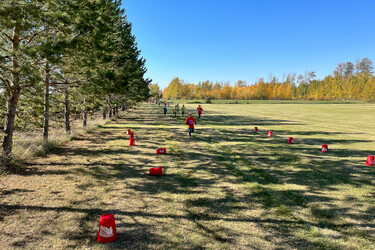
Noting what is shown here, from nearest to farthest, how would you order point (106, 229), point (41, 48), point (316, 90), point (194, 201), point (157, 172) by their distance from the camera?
point (106, 229) → point (194, 201) → point (41, 48) → point (157, 172) → point (316, 90)

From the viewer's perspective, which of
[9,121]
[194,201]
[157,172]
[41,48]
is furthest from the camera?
[9,121]

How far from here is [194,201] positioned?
5.19m

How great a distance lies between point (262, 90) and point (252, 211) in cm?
10859

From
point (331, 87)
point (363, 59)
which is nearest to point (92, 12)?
point (331, 87)

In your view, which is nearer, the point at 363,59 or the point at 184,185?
the point at 184,185

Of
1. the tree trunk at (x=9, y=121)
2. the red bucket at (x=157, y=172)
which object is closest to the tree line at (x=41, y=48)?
the tree trunk at (x=9, y=121)

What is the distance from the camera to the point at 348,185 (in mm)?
6207

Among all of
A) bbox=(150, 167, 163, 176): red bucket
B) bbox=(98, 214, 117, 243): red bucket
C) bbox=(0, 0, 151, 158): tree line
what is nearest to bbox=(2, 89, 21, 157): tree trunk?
bbox=(0, 0, 151, 158): tree line

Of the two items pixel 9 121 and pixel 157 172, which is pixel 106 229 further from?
pixel 9 121

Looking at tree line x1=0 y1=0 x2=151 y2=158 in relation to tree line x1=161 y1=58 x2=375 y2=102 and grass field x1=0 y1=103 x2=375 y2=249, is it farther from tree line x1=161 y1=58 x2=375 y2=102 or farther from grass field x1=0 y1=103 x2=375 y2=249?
tree line x1=161 y1=58 x2=375 y2=102

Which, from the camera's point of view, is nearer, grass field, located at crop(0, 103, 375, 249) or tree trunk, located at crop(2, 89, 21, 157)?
grass field, located at crop(0, 103, 375, 249)

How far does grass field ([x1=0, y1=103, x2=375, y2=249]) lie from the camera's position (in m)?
3.81

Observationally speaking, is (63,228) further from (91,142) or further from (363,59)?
(363,59)

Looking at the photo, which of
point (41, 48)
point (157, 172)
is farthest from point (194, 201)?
point (41, 48)
